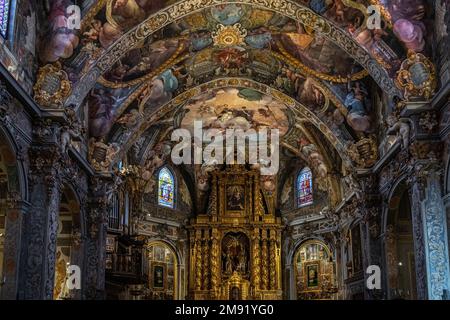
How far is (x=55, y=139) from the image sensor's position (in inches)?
671

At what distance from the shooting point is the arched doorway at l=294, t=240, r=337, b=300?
3045 centimetres

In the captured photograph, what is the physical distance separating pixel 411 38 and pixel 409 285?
8.40 m

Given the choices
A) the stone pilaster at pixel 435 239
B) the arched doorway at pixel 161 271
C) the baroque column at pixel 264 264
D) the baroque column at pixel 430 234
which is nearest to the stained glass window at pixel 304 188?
the baroque column at pixel 264 264

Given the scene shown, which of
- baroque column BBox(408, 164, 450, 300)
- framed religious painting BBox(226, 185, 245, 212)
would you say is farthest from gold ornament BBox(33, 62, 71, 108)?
framed religious painting BBox(226, 185, 245, 212)

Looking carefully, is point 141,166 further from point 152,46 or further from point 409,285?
point 409,285

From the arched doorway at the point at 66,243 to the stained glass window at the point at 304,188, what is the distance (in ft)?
48.6

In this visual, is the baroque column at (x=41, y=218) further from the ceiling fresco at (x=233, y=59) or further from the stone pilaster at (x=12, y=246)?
the ceiling fresco at (x=233, y=59)

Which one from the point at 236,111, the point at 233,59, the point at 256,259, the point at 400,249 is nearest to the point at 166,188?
the point at 256,259

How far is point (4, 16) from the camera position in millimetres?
15547

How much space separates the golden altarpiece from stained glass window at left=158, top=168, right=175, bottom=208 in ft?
5.49

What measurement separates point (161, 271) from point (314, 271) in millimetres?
7799

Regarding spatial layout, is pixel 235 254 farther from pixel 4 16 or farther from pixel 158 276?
pixel 4 16

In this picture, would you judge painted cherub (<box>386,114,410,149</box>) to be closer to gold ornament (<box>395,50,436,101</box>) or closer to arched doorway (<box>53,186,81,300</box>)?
gold ornament (<box>395,50,436,101</box>)
